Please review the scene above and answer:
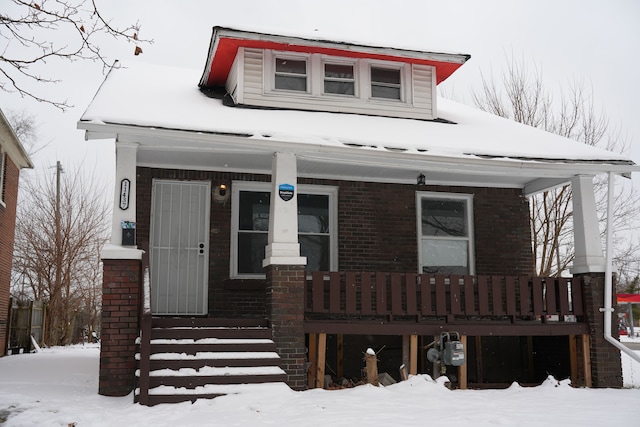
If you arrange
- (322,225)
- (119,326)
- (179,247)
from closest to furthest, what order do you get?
(119,326) < (179,247) < (322,225)

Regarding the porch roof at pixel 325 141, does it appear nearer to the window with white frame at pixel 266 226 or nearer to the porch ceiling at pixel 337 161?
the porch ceiling at pixel 337 161

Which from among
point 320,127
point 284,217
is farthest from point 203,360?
point 320,127

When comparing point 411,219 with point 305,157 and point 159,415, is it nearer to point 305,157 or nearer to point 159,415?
point 305,157

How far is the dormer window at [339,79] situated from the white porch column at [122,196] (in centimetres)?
400

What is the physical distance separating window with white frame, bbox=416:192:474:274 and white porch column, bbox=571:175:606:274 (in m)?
2.18

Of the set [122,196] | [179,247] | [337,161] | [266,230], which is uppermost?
[337,161]

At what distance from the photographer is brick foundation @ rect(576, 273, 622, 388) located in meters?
9.32

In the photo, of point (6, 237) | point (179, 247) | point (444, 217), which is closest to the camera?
point (179, 247)

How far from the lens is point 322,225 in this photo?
11.0 metres

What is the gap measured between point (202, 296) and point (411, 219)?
3.98 metres

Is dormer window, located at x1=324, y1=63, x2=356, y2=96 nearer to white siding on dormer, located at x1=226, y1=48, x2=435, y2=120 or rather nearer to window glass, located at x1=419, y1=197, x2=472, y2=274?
white siding on dormer, located at x1=226, y1=48, x2=435, y2=120

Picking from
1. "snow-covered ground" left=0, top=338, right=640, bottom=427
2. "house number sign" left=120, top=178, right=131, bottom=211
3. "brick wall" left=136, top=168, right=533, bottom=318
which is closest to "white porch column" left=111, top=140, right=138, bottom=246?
"house number sign" left=120, top=178, right=131, bottom=211

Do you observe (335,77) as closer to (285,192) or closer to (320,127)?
(320,127)

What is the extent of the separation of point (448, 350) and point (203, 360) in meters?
3.39
